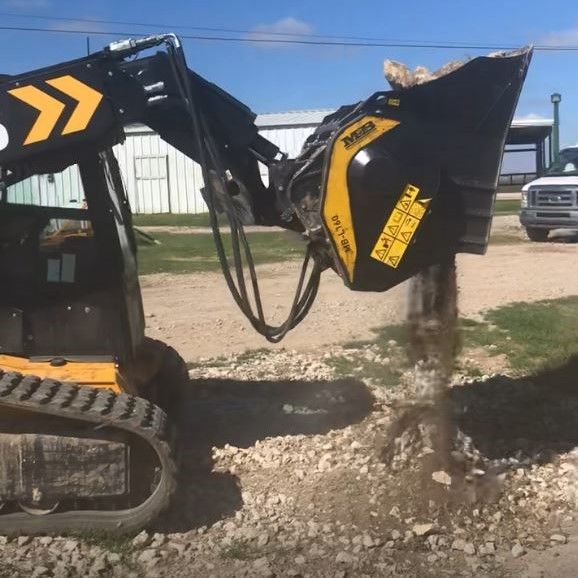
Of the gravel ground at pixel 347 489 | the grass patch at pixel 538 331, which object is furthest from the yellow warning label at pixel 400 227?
the grass patch at pixel 538 331

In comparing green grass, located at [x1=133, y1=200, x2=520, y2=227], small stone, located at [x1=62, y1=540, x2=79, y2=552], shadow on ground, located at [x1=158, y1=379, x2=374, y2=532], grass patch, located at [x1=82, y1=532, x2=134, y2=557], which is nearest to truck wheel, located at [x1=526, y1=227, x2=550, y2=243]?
green grass, located at [x1=133, y1=200, x2=520, y2=227]

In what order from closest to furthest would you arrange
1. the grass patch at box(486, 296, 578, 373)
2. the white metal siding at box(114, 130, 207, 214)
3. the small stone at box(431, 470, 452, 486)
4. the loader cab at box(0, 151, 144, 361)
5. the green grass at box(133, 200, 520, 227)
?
1. the loader cab at box(0, 151, 144, 361)
2. the small stone at box(431, 470, 452, 486)
3. the grass patch at box(486, 296, 578, 373)
4. the green grass at box(133, 200, 520, 227)
5. the white metal siding at box(114, 130, 207, 214)

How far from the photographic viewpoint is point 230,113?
4.84 metres

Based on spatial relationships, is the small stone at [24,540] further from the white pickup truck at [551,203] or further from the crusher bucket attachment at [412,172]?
the white pickup truck at [551,203]

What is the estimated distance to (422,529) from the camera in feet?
15.1

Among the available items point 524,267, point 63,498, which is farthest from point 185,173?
point 63,498

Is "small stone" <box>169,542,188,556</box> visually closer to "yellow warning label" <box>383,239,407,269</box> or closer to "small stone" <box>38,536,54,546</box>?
"small stone" <box>38,536,54,546</box>

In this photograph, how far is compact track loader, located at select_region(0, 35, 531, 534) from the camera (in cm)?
439

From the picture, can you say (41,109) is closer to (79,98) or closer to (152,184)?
(79,98)

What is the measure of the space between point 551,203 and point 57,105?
15886mm

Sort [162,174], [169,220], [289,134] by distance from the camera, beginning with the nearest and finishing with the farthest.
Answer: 1. [169,220]
2. [289,134]
3. [162,174]

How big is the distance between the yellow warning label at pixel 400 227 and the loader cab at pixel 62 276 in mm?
1410

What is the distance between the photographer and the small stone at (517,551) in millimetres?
4394

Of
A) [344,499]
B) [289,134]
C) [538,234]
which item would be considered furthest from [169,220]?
[344,499]
